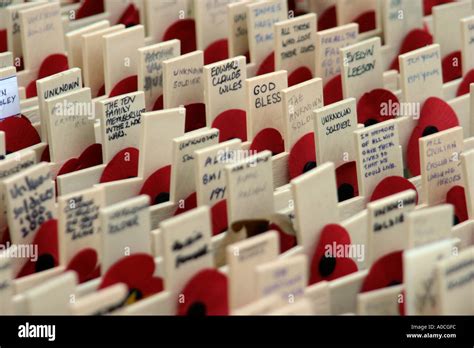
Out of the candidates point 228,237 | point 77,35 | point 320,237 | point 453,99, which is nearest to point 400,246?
point 320,237

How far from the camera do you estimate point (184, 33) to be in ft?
14.7

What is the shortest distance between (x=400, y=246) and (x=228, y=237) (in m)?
0.44

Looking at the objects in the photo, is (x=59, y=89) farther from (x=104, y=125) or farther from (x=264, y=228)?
(x=264, y=228)

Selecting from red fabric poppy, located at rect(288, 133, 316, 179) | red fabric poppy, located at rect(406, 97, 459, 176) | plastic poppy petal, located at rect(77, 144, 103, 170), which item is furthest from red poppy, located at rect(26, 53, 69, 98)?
red fabric poppy, located at rect(406, 97, 459, 176)

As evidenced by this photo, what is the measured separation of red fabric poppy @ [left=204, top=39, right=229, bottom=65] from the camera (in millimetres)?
4324

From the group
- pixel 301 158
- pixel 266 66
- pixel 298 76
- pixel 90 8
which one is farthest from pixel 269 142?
pixel 90 8

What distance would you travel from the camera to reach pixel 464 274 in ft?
8.95

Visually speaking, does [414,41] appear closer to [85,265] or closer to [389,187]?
[389,187]

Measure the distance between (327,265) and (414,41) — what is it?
163 centimetres

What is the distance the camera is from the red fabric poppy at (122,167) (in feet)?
11.4
